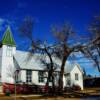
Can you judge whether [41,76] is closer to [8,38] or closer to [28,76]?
[28,76]

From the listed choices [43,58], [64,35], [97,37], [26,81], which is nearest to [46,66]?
[43,58]

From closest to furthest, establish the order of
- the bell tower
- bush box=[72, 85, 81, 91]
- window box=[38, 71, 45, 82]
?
the bell tower → window box=[38, 71, 45, 82] → bush box=[72, 85, 81, 91]

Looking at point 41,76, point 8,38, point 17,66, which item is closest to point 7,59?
point 17,66

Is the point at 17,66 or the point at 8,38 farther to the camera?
the point at 8,38

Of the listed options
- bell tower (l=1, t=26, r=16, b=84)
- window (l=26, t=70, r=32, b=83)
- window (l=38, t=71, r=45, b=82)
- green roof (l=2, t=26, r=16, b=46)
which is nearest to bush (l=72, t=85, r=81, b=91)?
window (l=38, t=71, r=45, b=82)

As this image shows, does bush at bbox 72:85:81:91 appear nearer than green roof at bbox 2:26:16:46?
No

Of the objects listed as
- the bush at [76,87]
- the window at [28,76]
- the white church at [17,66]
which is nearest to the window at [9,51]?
the white church at [17,66]

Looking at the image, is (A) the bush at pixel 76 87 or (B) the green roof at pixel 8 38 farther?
(A) the bush at pixel 76 87

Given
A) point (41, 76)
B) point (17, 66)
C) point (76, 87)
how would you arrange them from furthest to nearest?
point (76, 87)
point (41, 76)
point (17, 66)

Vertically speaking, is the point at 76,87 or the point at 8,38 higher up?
the point at 8,38

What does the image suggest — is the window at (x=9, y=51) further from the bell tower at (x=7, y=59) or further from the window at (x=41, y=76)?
the window at (x=41, y=76)

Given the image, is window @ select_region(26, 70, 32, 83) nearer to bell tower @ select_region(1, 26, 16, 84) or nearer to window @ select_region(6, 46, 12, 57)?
bell tower @ select_region(1, 26, 16, 84)

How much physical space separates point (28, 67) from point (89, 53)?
→ 12631 millimetres

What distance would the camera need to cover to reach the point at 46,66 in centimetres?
5800
